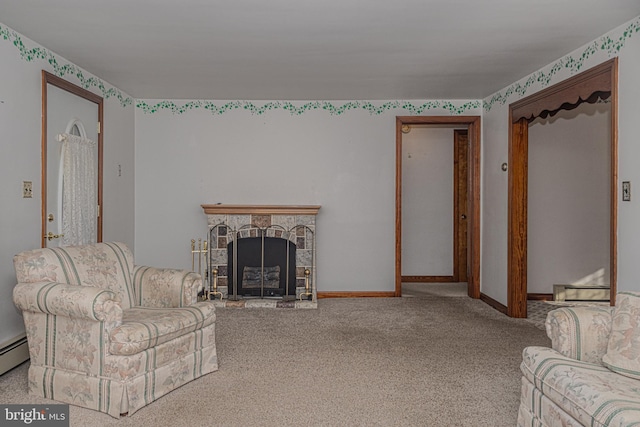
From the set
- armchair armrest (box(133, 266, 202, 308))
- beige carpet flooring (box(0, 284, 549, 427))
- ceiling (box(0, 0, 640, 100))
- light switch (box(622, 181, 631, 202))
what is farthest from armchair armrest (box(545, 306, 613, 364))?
armchair armrest (box(133, 266, 202, 308))

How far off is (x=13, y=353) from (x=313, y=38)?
9.53 feet

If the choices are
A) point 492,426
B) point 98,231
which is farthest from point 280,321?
point 492,426

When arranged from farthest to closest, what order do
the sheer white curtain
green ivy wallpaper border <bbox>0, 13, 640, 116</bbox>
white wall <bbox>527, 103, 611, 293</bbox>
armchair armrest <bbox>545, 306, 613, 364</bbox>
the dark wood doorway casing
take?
white wall <bbox>527, 103, 611, 293</bbox> → the dark wood doorway casing → the sheer white curtain → green ivy wallpaper border <bbox>0, 13, 640, 116</bbox> → armchair armrest <bbox>545, 306, 613, 364</bbox>

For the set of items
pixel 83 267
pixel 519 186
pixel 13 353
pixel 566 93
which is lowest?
pixel 13 353

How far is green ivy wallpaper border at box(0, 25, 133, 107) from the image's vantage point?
11.3 feet

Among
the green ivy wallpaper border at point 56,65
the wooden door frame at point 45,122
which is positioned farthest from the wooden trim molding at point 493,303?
the green ivy wallpaper border at point 56,65

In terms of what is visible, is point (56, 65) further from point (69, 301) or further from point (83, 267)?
point (69, 301)

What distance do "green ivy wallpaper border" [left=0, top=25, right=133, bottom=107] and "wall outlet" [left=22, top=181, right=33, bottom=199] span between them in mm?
868

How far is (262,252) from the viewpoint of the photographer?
18.7 ft

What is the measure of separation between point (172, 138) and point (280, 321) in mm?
2523

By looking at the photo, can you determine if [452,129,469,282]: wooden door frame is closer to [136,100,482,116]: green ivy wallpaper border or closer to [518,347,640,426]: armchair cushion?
[136,100,482,116]: green ivy wallpaper border

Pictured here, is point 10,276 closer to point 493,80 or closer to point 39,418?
point 39,418

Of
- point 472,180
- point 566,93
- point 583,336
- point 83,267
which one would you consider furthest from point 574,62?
point 83,267

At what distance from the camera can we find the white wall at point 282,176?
5836mm
